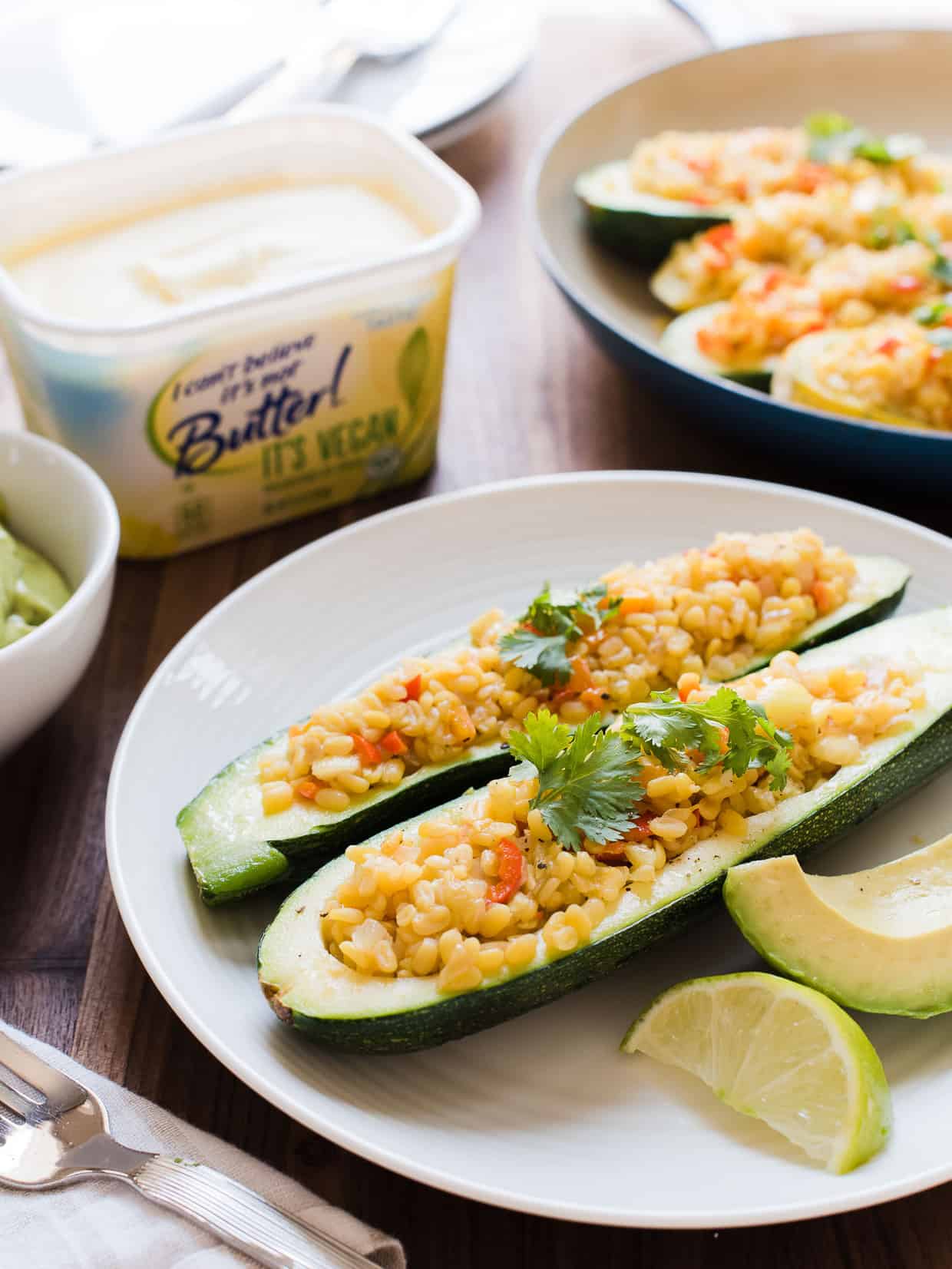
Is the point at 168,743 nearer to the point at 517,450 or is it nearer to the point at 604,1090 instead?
the point at 604,1090

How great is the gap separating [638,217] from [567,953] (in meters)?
1.92

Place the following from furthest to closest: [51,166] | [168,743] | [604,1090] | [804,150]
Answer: [804,150]
[51,166]
[168,743]
[604,1090]

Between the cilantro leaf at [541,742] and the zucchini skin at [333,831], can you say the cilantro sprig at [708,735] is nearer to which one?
the cilantro leaf at [541,742]

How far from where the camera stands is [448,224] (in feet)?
7.47

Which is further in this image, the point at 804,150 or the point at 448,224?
the point at 804,150

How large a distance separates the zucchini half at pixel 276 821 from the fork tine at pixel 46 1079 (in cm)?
25

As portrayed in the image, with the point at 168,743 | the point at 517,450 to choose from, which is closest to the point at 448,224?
the point at 517,450

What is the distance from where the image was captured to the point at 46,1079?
4.56 ft

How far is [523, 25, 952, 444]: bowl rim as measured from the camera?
2.21 metres

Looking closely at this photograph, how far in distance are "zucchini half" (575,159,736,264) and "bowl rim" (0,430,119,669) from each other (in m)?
1.35

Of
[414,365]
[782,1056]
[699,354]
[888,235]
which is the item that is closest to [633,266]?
[699,354]

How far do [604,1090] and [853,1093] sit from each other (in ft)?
0.91

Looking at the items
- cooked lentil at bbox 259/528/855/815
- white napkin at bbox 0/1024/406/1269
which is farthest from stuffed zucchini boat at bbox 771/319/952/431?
white napkin at bbox 0/1024/406/1269

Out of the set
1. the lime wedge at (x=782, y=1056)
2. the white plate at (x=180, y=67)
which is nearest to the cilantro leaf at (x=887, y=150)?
the white plate at (x=180, y=67)
